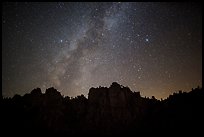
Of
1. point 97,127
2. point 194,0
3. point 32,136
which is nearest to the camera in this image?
point 194,0

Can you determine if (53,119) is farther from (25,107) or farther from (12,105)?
(12,105)

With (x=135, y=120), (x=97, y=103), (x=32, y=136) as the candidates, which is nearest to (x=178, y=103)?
(x=135, y=120)

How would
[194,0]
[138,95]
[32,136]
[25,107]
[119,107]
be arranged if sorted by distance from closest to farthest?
[194,0]
[32,136]
[25,107]
[119,107]
[138,95]

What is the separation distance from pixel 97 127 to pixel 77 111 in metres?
15.0

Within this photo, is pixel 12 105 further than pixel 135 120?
No

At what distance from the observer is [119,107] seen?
291ft

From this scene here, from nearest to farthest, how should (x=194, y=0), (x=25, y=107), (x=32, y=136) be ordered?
(x=194, y=0)
(x=32, y=136)
(x=25, y=107)

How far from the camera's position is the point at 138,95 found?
9475 cm

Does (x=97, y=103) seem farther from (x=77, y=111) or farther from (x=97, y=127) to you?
(x=97, y=127)

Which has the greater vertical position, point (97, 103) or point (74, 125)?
point (97, 103)

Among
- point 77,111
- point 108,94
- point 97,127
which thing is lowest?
point 97,127

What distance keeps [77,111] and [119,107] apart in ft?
52.6

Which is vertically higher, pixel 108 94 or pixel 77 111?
pixel 108 94

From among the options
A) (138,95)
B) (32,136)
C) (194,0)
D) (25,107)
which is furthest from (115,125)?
(194,0)
